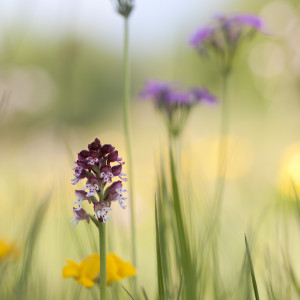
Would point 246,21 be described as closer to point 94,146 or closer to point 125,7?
point 125,7

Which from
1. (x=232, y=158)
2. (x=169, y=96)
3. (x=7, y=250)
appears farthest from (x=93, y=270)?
(x=232, y=158)

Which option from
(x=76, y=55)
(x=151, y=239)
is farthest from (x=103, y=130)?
(x=76, y=55)

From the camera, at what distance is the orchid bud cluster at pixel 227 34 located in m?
0.96

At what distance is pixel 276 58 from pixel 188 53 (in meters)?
0.82

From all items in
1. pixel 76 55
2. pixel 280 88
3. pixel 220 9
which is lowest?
pixel 76 55

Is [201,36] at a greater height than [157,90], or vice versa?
[201,36]

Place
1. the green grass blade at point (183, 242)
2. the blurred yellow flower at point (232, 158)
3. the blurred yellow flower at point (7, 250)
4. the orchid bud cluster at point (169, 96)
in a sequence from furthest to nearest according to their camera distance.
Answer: the blurred yellow flower at point (232, 158) → the orchid bud cluster at point (169, 96) → the blurred yellow flower at point (7, 250) → the green grass blade at point (183, 242)

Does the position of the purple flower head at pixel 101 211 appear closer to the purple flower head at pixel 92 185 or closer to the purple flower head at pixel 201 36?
the purple flower head at pixel 92 185

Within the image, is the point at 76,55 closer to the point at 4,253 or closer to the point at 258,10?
the point at 4,253

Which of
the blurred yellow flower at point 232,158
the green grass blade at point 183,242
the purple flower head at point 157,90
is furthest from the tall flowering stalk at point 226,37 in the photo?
the blurred yellow flower at point 232,158

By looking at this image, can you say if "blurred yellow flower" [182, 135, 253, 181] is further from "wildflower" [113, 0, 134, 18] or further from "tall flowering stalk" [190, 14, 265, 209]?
"wildflower" [113, 0, 134, 18]

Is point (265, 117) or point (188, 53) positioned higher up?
point (188, 53)

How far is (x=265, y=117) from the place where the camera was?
3816 mm

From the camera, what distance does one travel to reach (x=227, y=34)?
3.18ft
